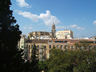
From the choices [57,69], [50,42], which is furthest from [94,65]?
[50,42]

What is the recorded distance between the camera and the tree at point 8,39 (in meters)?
6.99

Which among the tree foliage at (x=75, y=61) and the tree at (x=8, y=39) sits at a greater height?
the tree at (x=8, y=39)

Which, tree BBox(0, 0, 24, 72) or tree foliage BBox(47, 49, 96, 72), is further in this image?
tree foliage BBox(47, 49, 96, 72)

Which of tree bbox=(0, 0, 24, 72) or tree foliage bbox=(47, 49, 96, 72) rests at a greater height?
tree bbox=(0, 0, 24, 72)

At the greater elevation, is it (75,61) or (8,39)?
(8,39)

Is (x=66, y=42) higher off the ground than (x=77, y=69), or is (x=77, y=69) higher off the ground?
(x=66, y=42)

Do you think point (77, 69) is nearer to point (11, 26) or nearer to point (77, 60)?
point (77, 60)

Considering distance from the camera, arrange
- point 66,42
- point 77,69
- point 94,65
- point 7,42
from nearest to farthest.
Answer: point 7,42 → point 77,69 → point 94,65 → point 66,42

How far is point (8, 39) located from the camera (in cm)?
837

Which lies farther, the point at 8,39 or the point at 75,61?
the point at 75,61

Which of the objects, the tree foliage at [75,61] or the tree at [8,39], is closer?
the tree at [8,39]

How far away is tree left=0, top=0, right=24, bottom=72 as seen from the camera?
699cm

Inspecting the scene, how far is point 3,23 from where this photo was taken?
8406 mm

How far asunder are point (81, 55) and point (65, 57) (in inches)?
138
